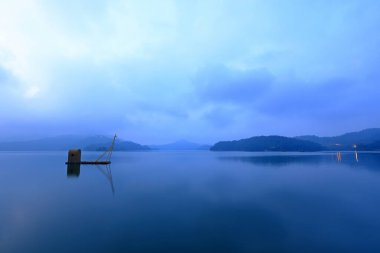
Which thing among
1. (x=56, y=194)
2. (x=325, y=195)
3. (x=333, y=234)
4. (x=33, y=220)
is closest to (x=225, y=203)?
(x=333, y=234)

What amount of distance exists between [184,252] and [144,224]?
21.7 ft

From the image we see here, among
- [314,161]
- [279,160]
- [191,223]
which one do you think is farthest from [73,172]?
[314,161]

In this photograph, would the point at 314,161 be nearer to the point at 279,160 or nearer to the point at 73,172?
the point at 279,160

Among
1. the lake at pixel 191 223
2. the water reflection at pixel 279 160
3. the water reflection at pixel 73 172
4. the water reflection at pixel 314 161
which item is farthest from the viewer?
the water reflection at pixel 279 160

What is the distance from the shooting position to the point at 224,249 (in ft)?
47.0

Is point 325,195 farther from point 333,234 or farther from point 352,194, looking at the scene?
point 333,234

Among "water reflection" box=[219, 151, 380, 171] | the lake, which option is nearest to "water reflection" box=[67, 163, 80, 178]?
the lake

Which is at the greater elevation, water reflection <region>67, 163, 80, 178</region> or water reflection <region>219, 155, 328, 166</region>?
water reflection <region>219, 155, 328, 166</region>

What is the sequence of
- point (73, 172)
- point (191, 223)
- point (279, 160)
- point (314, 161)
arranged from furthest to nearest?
point (279, 160), point (314, 161), point (73, 172), point (191, 223)

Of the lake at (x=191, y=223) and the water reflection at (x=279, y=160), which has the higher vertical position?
the water reflection at (x=279, y=160)

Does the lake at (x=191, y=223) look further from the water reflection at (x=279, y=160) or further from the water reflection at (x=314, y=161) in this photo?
the water reflection at (x=279, y=160)

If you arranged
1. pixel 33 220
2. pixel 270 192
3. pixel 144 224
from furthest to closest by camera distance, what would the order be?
pixel 270 192 → pixel 33 220 → pixel 144 224

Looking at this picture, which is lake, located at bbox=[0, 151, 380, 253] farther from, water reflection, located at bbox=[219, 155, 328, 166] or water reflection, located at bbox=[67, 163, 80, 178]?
water reflection, located at bbox=[219, 155, 328, 166]

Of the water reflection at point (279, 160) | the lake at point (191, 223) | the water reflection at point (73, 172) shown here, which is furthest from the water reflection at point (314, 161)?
the water reflection at point (73, 172)
